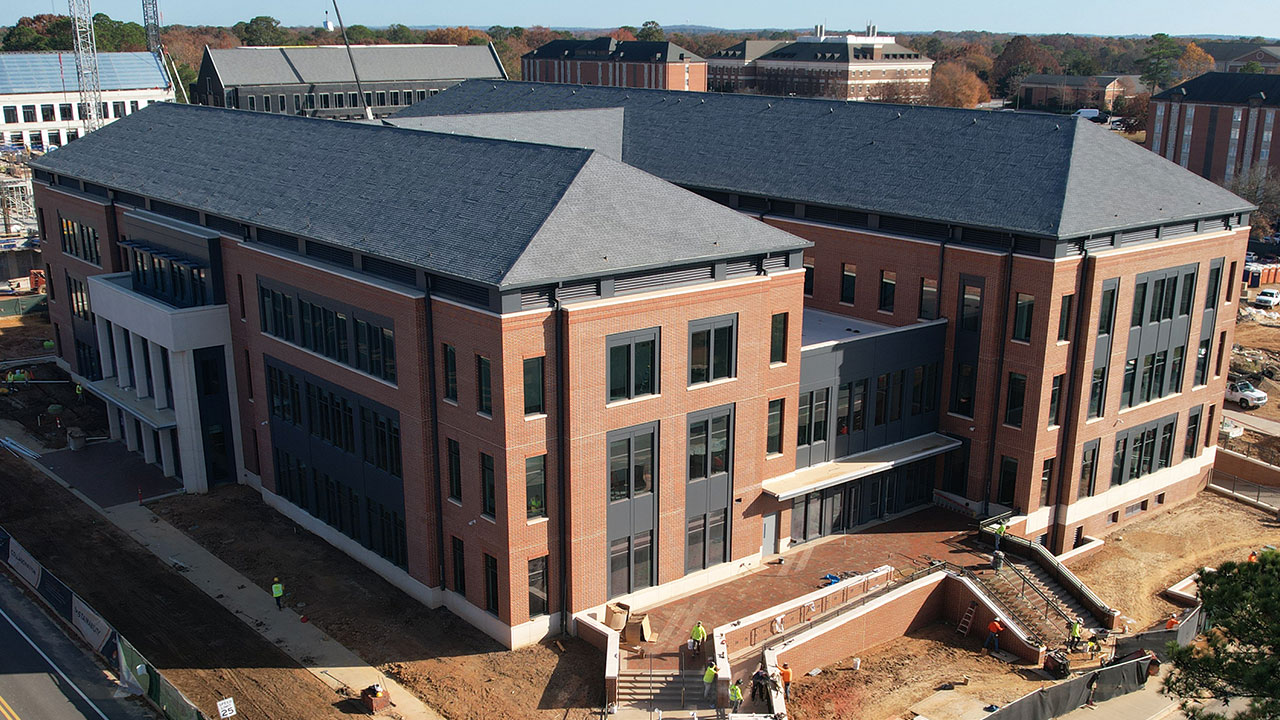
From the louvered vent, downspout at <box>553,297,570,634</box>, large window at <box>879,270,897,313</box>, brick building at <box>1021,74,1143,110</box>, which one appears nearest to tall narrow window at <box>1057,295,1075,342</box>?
large window at <box>879,270,897,313</box>

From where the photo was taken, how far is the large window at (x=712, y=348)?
128ft

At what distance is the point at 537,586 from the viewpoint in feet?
124

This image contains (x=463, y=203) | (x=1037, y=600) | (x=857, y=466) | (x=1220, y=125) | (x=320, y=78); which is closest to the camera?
(x=463, y=203)

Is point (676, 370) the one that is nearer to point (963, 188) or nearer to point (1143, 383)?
point (963, 188)

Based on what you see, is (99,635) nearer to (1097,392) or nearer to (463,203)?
(463,203)

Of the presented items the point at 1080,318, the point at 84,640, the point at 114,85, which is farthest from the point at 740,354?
the point at 114,85

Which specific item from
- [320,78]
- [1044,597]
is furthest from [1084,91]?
[1044,597]

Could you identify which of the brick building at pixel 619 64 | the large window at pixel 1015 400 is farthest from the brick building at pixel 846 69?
the large window at pixel 1015 400

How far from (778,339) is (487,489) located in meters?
12.6

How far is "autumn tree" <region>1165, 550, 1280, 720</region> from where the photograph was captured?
2492 cm

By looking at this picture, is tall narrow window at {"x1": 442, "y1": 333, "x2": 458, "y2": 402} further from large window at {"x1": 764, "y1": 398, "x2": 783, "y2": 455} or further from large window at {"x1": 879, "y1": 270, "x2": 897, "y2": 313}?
large window at {"x1": 879, "y1": 270, "x2": 897, "y2": 313}

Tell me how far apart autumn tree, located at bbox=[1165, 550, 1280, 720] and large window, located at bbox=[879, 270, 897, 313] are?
23.7m

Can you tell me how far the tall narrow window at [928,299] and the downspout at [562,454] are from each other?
19.3 meters

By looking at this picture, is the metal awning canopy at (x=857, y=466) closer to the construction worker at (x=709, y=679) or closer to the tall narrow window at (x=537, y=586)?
the construction worker at (x=709, y=679)
